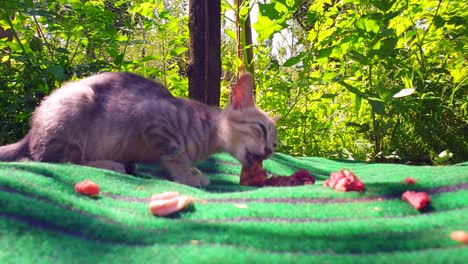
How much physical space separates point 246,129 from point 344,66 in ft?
6.70

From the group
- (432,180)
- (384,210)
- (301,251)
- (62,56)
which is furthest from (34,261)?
(62,56)

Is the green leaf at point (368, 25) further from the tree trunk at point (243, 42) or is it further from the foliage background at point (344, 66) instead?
the tree trunk at point (243, 42)

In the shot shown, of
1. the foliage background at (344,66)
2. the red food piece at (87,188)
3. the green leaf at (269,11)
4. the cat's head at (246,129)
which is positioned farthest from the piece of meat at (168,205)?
the green leaf at (269,11)

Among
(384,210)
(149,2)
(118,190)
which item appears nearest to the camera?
(384,210)

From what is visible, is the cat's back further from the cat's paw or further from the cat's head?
the cat's paw

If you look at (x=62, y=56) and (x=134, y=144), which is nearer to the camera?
(x=134, y=144)

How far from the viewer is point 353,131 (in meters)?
4.12

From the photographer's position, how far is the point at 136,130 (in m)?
2.39

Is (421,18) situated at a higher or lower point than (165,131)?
higher

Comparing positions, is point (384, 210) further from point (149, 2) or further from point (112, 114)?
point (149, 2)

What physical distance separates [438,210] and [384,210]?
0.19 meters

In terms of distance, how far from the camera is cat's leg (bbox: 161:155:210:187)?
89.6 inches

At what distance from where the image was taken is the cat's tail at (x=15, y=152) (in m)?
2.28

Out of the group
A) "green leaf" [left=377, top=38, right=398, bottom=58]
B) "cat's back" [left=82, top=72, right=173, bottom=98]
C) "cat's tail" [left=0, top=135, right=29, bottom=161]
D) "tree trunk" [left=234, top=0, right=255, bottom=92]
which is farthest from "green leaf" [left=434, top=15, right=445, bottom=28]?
"cat's tail" [left=0, top=135, right=29, bottom=161]
